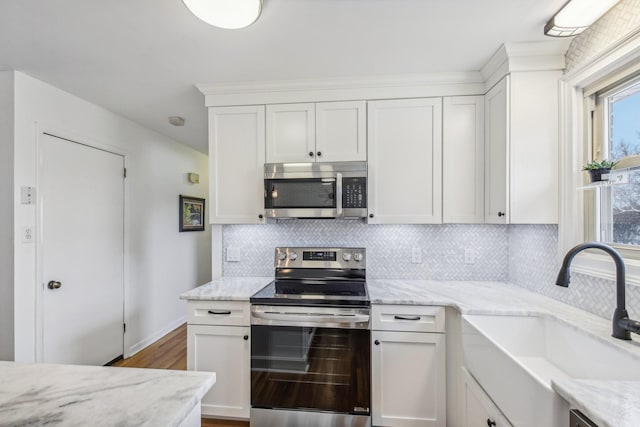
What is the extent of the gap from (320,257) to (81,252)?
2.02m

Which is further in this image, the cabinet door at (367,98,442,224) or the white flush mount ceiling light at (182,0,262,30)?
the cabinet door at (367,98,442,224)

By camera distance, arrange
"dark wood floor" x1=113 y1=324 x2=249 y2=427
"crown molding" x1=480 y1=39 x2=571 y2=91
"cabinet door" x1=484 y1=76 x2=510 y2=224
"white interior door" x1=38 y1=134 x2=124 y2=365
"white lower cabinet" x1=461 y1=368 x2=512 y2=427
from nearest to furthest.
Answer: "white lower cabinet" x1=461 y1=368 x2=512 y2=427
"crown molding" x1=480 y1=39 x2=571 y2=91
"cabinet door" x1=484 y1=76 x2=510 y2=224
"white interior door" x1=38 y1=134 x2=124 y2=365
"dark wood floor" x1=113 y1=324 x2=249 y2=427

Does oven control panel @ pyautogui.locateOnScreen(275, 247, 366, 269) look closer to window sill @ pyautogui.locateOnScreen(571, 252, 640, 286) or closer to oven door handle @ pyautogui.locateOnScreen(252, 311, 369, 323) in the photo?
oven door handle @ pyautogui.locateOnScreen(252, 311, 369, 323)

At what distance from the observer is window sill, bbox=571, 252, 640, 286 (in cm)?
123

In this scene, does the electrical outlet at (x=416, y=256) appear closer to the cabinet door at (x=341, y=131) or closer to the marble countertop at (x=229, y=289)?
the cabinet door at (x=341, y=131)

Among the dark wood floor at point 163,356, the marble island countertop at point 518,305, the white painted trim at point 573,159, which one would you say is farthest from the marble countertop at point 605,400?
the dark wood floor at point 163,356

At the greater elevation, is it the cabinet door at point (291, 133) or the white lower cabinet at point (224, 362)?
the cabinet door at point (291, 133)

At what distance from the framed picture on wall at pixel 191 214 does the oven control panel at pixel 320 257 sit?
2057 millimetres

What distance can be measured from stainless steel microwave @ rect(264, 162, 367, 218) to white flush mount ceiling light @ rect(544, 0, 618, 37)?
1218 mm

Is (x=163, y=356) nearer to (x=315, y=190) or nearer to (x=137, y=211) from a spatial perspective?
(x=137, y=211)

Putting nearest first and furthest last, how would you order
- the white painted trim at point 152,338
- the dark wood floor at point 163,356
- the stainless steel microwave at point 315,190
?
the stainless steel microwave at point 315,190, the dark wood floor at point 163,356, the white painted trim at point 152,338

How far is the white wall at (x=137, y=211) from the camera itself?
193cm

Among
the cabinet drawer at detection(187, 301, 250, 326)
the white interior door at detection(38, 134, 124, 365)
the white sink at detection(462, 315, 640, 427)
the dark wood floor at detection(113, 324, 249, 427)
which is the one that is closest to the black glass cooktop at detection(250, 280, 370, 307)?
the cabinet drawer at detection(187, 301, 250, 326)

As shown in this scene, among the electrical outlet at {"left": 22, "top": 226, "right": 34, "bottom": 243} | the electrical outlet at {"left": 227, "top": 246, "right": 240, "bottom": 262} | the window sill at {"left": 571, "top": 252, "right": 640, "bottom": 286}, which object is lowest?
the electrical outlet at {"left": 227, "top": 246, "right": 240, "bottom": 262}
